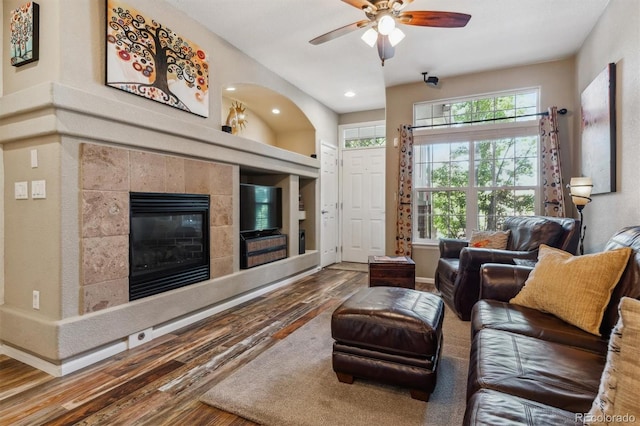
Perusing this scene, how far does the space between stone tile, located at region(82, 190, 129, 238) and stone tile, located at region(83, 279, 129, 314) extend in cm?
36

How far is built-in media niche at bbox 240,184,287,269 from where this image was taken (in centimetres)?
376

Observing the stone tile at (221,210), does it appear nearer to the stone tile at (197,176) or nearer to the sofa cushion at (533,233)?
the stone tile at (197,176)

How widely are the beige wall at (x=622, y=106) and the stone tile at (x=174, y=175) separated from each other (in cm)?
352

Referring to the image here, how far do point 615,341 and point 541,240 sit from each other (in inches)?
95.6

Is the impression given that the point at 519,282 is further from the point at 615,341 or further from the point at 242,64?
the point at 242,64

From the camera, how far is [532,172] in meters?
4.06

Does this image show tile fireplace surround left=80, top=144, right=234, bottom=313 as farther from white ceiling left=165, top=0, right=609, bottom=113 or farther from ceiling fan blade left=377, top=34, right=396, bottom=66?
ceiling fan blade left=377, top=34, right=396, bottom=66

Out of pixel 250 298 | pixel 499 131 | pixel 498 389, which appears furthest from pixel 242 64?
pixel 498 389

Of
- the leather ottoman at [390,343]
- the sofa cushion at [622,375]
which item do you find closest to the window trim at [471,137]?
the leather ottoman at [390,343]

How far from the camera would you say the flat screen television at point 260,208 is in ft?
12.7

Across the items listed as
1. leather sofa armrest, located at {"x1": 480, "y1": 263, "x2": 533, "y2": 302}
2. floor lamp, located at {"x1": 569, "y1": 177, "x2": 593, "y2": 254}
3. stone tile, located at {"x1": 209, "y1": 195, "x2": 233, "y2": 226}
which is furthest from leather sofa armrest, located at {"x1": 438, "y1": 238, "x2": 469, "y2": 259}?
stone tile, located at {"x1": 209, "y1": 195, "x2": 233, "y2": 226}

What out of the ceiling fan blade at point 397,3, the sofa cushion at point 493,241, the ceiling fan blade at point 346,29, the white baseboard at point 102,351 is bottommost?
the white baseboard at point 102,351

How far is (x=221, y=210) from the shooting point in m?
3.27

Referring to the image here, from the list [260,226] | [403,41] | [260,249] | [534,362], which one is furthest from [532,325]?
[260,226]
